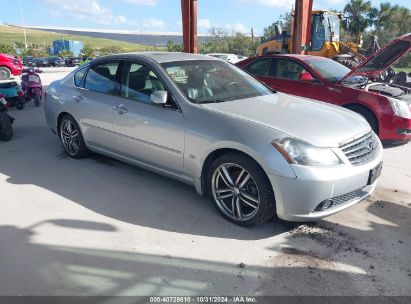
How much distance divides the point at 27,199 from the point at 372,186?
3619 mm

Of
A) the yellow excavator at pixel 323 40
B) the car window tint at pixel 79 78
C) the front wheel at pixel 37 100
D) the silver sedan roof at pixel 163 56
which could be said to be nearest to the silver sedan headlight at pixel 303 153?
the silver sedan roof at pixel 163 56

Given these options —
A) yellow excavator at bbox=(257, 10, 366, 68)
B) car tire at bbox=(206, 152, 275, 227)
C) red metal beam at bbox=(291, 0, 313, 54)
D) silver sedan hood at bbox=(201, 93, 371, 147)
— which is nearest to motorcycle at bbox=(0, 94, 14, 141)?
silver sedan hood at bbox=(201, 93, 371, 147)

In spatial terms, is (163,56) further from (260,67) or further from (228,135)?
(260,67)

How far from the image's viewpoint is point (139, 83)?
4.60 meters

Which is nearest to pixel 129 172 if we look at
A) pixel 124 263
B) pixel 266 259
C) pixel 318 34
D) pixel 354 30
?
pixel 124 263

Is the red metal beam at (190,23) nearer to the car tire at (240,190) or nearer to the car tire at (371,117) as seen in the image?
the car tire at (371,117)

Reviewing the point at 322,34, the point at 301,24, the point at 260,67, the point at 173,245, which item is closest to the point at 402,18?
the point at 322,34

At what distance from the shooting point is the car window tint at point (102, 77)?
493 centimetres

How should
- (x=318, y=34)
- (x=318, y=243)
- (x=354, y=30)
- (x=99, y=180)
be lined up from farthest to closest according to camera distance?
(x=354, y=30) < (x=318, y=34) < (x=99, y=180) < (x=318, y=243)

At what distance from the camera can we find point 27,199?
4.33 meters

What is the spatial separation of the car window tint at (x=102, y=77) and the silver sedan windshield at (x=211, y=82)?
2.85 feet

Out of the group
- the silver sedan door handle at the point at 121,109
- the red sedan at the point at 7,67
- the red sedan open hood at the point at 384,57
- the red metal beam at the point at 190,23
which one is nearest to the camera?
the silver sedan door handle at the point at 121,109

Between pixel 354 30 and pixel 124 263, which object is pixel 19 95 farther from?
pixel 354 30

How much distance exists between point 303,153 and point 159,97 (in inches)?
62.9
